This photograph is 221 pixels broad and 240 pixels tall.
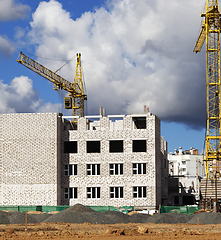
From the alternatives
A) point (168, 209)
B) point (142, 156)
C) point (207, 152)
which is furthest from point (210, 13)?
point (168, 209)

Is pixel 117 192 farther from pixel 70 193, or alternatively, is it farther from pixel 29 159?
pixel 29 159

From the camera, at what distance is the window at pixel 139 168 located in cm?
4584

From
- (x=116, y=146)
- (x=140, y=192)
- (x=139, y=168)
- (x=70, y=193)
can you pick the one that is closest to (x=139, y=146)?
(x=116, y=146)

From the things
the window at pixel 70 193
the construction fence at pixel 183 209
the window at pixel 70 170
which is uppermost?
the window at pixel 70 170

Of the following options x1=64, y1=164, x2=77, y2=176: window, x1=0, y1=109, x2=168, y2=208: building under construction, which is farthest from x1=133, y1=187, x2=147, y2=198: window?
x1=64, y1=164, x2=77, y2=176: window

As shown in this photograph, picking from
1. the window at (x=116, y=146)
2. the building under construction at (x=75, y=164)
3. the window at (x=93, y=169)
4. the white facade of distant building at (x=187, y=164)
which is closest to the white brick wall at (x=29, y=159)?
the building under construction at (x=75, y=164)

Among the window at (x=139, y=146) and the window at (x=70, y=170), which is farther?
the window at (x=139, y=146)

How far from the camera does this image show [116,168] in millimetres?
46188

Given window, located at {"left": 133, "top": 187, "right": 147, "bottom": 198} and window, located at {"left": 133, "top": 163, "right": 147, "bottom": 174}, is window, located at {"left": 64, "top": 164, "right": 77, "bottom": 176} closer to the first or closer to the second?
window, located at {"left": 133, "top": 163, "right": 147, "bottom": 174}

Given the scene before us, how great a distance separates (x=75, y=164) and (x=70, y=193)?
3415 millimetres

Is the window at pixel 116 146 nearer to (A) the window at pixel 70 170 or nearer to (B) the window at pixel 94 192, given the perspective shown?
(A) the window at pixel 70 170

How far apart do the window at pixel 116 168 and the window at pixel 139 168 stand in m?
1.62

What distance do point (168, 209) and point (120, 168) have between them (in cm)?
775

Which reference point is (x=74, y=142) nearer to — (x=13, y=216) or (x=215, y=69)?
(x=13, y=216)
